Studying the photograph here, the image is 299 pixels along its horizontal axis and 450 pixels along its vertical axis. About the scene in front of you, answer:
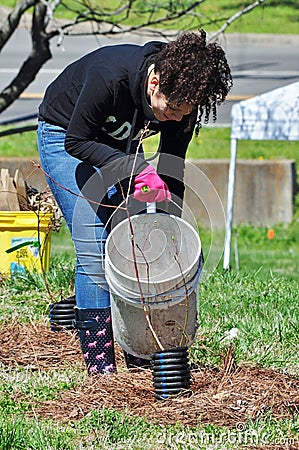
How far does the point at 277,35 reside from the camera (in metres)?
21.6

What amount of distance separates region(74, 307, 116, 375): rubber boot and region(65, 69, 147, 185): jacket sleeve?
2.46 ft

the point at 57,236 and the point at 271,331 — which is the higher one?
the point at 271,331

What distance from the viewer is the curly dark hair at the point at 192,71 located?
342cm

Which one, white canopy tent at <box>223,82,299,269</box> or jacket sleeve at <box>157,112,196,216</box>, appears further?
white canopy tent at <box>223,82,299,269</box>

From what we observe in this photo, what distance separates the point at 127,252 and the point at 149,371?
1.97ft

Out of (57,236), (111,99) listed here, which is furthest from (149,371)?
(57,236)

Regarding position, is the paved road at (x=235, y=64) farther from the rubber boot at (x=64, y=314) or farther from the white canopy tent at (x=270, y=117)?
the rubber boot at (x=64, y=314)

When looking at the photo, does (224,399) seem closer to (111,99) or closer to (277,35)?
(111,99)

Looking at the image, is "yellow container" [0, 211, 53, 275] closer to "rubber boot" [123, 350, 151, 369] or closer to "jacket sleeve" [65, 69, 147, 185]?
"rubber boot" [123, 350, 151, 369]

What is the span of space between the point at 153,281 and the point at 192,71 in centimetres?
88

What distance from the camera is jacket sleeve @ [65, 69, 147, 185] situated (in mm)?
3576

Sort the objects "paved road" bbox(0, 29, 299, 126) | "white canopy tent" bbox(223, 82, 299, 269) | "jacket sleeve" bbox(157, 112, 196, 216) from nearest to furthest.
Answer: "jacket sleeve" bbox(157, 112, 196, 216), "white canopy tent" bbox(223, 82, 299, 269), "paved road" bbox(0, 29, 299, 126)

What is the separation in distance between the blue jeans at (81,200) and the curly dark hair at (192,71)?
61 centimetres

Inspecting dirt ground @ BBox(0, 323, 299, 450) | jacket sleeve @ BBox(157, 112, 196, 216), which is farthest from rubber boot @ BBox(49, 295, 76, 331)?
jacket sleeve @ BBox(157, 112, 196, 216)
